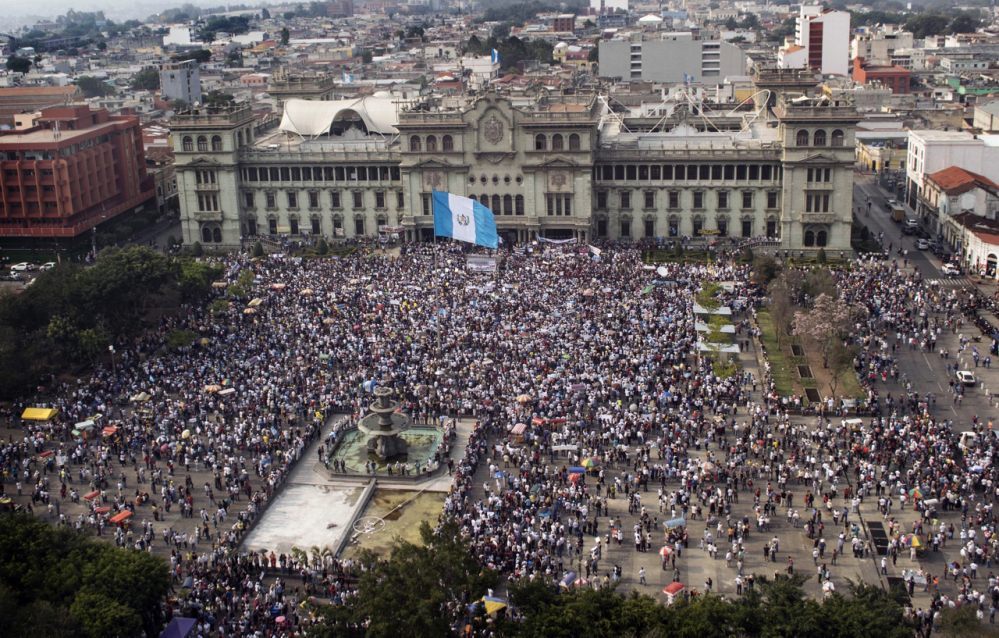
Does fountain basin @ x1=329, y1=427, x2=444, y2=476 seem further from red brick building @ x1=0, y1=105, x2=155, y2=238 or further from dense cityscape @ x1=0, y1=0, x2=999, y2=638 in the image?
red brick building @ x1=0, y1=105, x2=155, y2=238

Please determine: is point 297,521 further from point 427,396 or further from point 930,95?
point 930,95

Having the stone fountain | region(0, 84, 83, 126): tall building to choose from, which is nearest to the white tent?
region(0, 84, 83, 126): tall building

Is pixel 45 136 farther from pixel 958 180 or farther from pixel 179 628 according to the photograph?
pixel 958 180

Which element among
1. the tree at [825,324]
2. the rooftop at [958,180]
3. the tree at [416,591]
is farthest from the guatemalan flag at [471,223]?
the rooftop at [958,180]

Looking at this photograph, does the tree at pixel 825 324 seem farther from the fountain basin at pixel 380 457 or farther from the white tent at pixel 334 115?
the white tent at pixel 334 115

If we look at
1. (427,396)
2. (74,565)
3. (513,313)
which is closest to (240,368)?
(427,396)
